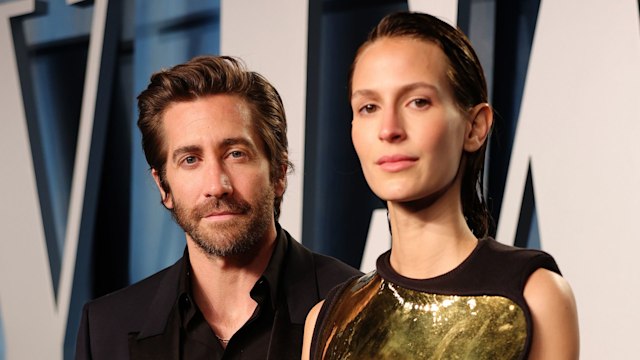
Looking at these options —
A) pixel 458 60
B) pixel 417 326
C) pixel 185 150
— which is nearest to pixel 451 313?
pixel 417 326

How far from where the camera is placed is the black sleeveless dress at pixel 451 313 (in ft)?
4.13

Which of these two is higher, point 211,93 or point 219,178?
point 211,93

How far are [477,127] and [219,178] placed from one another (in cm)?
66

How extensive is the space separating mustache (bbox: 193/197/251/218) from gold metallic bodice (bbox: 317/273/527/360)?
494mm

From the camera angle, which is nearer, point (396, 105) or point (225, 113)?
point (396, 105)

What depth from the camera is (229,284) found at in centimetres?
200

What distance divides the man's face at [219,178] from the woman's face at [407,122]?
1.94 feet

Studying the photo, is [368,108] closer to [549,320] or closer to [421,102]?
[421,102]

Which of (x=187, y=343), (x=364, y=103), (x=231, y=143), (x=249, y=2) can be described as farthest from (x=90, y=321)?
(x=249, y=2)

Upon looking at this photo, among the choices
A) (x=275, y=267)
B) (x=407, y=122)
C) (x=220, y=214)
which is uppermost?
(x=407, y=122)

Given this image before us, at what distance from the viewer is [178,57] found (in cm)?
371

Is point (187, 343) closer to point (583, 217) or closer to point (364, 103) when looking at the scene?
point (364, 103)

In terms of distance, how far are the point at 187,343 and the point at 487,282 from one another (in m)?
0.84

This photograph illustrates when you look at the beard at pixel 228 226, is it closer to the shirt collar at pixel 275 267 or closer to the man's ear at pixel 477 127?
the shirt collar at pixel 275 267
